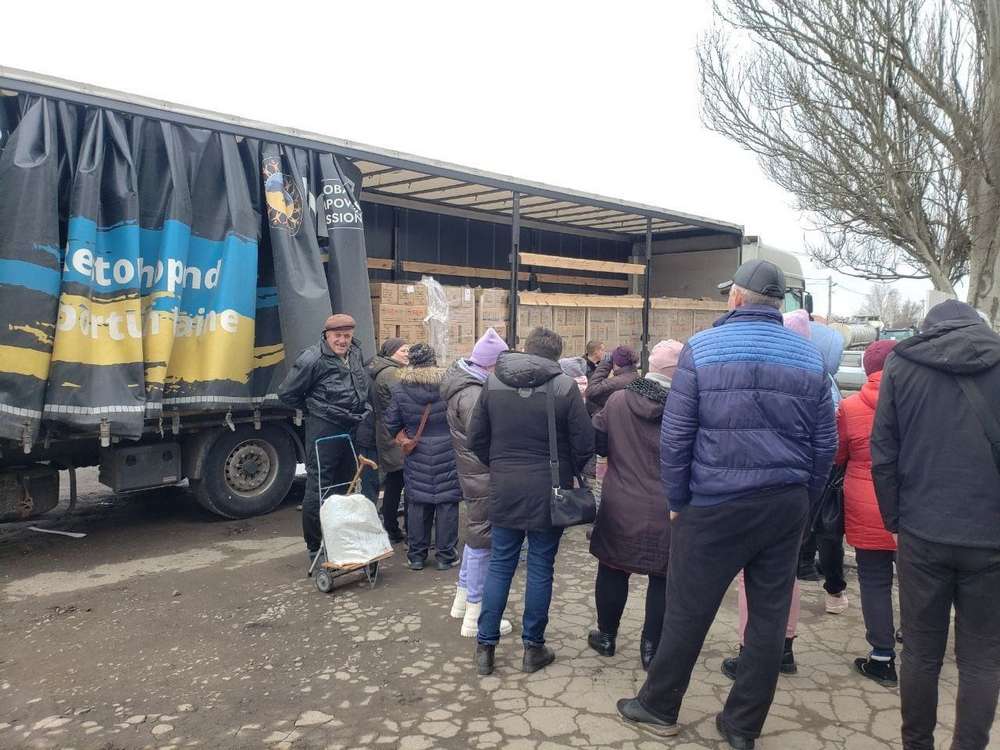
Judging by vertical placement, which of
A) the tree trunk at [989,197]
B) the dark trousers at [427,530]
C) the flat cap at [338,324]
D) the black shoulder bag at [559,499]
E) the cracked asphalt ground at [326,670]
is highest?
the tree trunk at [989,197]

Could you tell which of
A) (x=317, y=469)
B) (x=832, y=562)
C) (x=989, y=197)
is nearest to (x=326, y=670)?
(x=317, y=469)

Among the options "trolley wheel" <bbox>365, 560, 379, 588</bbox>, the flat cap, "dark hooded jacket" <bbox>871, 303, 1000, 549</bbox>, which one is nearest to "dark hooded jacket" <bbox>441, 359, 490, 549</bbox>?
"trolley wheel" <bbox>365, 560, 379, 588</bbox>

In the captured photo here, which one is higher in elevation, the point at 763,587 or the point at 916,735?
the point at 763,587

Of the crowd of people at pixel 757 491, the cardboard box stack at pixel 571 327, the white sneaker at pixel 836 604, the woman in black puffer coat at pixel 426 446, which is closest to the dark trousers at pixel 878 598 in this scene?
the crowd of people at pixel 757 491

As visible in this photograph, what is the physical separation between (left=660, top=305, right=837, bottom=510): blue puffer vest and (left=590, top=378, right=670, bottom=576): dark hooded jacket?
53 centimetres

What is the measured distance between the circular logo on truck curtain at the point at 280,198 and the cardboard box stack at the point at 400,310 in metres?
1.79

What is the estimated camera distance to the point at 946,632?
8.87 ft

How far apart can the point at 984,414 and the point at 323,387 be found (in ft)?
12.6

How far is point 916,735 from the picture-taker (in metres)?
2.75

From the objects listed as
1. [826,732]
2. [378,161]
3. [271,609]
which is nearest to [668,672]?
[826,732]

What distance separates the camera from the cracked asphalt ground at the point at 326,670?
3.07 meters

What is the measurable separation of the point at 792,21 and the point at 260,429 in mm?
10191

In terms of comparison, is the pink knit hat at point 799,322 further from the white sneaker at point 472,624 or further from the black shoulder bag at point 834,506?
the white sneaker at point 472,624

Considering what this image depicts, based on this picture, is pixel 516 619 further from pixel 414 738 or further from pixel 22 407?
pixel 22 407
